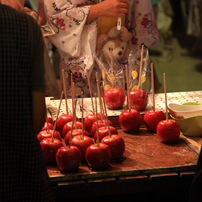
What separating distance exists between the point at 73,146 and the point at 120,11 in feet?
5.78

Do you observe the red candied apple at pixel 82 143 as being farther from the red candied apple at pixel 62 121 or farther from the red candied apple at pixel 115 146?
the red candied apple at pixel 62 121

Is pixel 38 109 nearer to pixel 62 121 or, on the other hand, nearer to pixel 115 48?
pixel 62 121

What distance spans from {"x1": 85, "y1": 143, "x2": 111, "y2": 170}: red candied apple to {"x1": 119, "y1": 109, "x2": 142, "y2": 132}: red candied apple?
0.45 meters

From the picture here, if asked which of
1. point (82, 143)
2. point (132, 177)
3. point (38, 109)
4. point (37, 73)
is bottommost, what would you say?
point (132, 177)

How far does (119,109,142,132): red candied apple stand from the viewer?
2.58 metres

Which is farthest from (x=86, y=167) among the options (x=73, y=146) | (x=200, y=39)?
(x=200, y=39)

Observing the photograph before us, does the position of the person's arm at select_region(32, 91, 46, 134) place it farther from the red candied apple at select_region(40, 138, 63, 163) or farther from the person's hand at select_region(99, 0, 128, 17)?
the person's hand at select_region(99, 0, 128, 17)

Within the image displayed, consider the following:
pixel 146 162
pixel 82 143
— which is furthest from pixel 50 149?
pixel 146 162

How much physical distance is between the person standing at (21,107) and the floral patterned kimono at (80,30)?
6.68 feet

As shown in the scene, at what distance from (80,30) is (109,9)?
0.93ft

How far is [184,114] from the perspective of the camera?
260cm

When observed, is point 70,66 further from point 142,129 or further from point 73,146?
point 73,146

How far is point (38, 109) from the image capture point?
1.85m

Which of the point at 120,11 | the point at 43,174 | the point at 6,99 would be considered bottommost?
the point at 43,174
